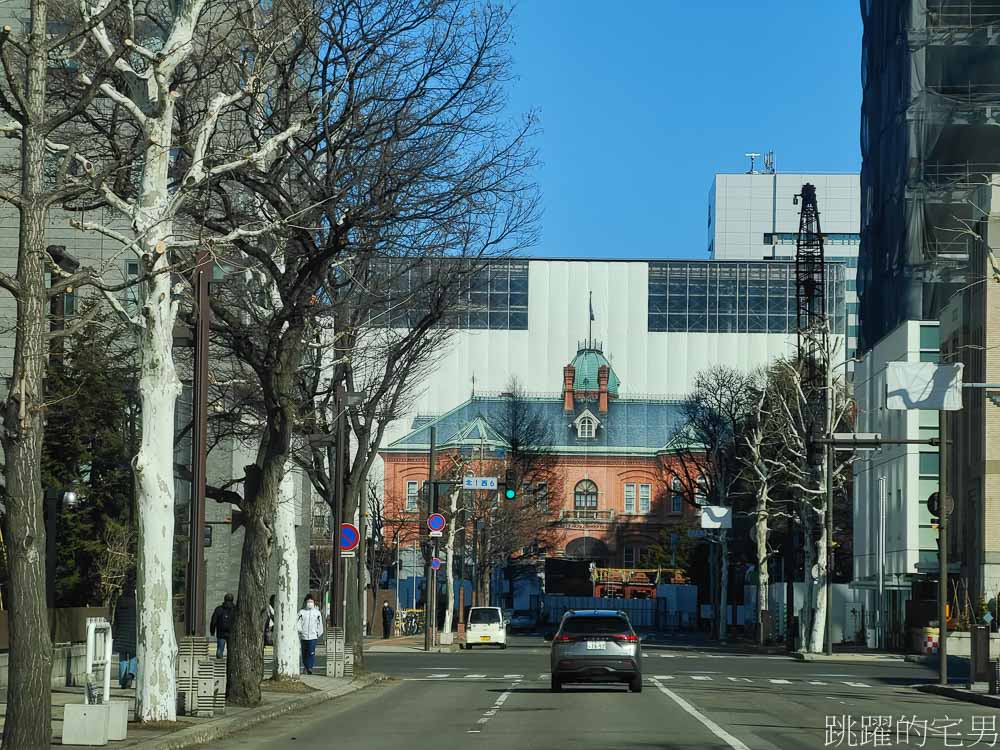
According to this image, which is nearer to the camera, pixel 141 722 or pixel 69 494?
pixel 141 722

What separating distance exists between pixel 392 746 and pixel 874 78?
66.4 m

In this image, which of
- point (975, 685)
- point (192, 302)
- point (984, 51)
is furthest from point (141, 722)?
point (984, 51)

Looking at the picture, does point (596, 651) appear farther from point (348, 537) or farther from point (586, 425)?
point (586, 425)

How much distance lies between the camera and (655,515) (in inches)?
4946

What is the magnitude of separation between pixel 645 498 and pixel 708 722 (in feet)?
356

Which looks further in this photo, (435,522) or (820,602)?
(820,602)

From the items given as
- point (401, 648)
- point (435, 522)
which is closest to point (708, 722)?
point (435, 522)

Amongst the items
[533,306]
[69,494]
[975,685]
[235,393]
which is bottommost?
[975,685]

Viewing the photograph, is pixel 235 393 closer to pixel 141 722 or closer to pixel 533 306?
pixel 141 722

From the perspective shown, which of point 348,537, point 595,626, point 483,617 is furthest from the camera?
point 483,617

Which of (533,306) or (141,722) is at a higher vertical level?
(533,306)

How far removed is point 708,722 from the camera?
20.7 metres

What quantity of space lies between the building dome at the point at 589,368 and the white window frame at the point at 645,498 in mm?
8579

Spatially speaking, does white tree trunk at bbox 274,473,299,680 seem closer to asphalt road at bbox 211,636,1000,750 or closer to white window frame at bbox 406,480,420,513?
asphalt road at bbox 211,636,1000,750
